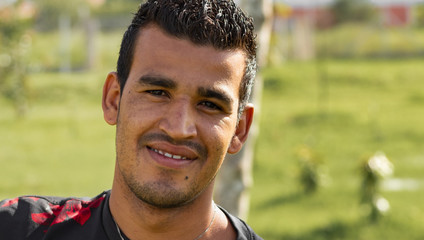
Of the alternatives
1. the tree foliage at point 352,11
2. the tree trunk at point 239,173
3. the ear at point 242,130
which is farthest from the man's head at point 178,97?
the tree foliage at point 352,11

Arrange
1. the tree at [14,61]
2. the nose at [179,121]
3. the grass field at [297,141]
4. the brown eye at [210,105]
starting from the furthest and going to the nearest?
the tree at [14,61] < the grass field at [297,141] < the brown eye at [210,105] < the nose at [179,121]

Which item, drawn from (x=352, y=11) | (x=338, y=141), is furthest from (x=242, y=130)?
(x=352, y=11)

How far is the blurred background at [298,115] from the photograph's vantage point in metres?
9.85

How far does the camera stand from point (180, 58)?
2365 mm

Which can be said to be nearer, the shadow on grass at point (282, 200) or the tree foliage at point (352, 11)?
the shadow on grass at point (282, 200)

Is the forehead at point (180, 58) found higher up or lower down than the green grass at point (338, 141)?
higher up

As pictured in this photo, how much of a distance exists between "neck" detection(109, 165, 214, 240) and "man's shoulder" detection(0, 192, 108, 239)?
0.45 feet

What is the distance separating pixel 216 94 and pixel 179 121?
0.18m

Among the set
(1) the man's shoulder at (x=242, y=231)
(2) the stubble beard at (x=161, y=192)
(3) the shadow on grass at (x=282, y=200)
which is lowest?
(3) the shadow on grass at (x=282, y=200)

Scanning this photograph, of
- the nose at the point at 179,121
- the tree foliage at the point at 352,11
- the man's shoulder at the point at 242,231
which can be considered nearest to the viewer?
the nose at the point at 179,121

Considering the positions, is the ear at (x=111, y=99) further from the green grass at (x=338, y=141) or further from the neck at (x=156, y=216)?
the green grass at (x=338, y=141)

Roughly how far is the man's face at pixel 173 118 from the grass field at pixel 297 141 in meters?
6.67

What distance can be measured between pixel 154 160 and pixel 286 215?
7.70 m

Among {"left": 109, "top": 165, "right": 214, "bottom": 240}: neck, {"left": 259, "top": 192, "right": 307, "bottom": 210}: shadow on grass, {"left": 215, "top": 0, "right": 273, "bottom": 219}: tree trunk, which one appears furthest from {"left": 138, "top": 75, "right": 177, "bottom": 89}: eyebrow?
{"left": 259, "top": 192, "right": 307, "bottom": 210}: shadow on grass
